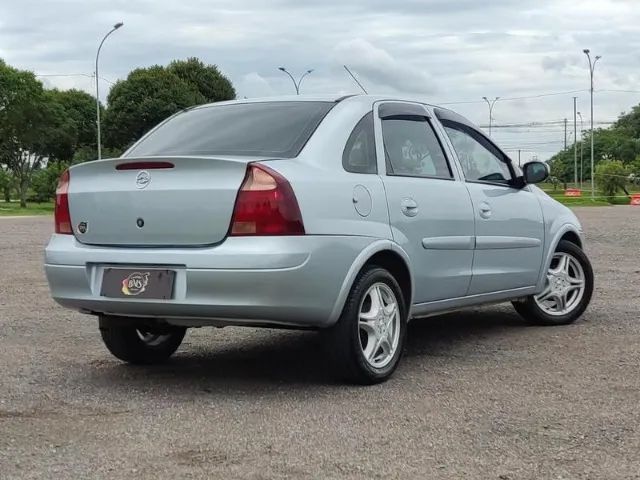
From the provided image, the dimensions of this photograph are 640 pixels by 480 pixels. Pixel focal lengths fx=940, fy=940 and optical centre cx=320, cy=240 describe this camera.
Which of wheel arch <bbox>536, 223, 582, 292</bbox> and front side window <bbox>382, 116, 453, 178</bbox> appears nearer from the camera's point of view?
front side window <bbox>382, 116, 453, 178</bbox>

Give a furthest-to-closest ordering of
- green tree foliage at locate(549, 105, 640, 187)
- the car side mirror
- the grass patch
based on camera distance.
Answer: green tree foliage at locate(549, 105, 640, 187)
the grass patch
the car side mirror

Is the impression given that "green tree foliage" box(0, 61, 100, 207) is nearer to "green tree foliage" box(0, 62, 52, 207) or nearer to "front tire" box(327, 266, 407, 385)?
"green tree foliage" box(0, 62, 52, 207)

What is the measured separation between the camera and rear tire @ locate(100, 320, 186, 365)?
18.3 feet

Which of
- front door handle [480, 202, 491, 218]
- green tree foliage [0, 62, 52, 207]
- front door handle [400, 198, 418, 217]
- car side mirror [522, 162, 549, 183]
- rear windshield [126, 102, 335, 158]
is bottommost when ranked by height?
front door handle [480, 202, 491, 218]

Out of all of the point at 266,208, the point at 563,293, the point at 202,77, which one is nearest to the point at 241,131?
the point at 266,208

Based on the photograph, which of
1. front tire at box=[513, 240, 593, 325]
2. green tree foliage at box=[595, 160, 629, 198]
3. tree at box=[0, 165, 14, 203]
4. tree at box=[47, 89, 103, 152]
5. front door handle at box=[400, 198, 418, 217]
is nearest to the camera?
front door handle at box=[400, 198, 418, 217]

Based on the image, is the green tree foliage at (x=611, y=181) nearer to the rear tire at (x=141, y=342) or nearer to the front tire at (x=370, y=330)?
the rear tire at (x=141, y=342)

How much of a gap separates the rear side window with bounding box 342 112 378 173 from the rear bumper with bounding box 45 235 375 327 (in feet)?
1.61

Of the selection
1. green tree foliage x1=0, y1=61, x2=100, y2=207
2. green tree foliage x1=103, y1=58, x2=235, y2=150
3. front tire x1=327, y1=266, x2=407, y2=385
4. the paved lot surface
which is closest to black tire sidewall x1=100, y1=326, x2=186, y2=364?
the paved lot surface

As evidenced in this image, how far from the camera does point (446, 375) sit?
5344 millimetres

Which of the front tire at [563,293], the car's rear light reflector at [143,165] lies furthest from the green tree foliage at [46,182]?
the car's rear light reflector at [143,165]

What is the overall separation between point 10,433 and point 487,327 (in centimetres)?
410

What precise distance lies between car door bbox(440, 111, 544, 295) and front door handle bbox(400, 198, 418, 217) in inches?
30.4

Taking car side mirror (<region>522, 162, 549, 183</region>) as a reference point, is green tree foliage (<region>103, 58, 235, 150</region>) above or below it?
above
